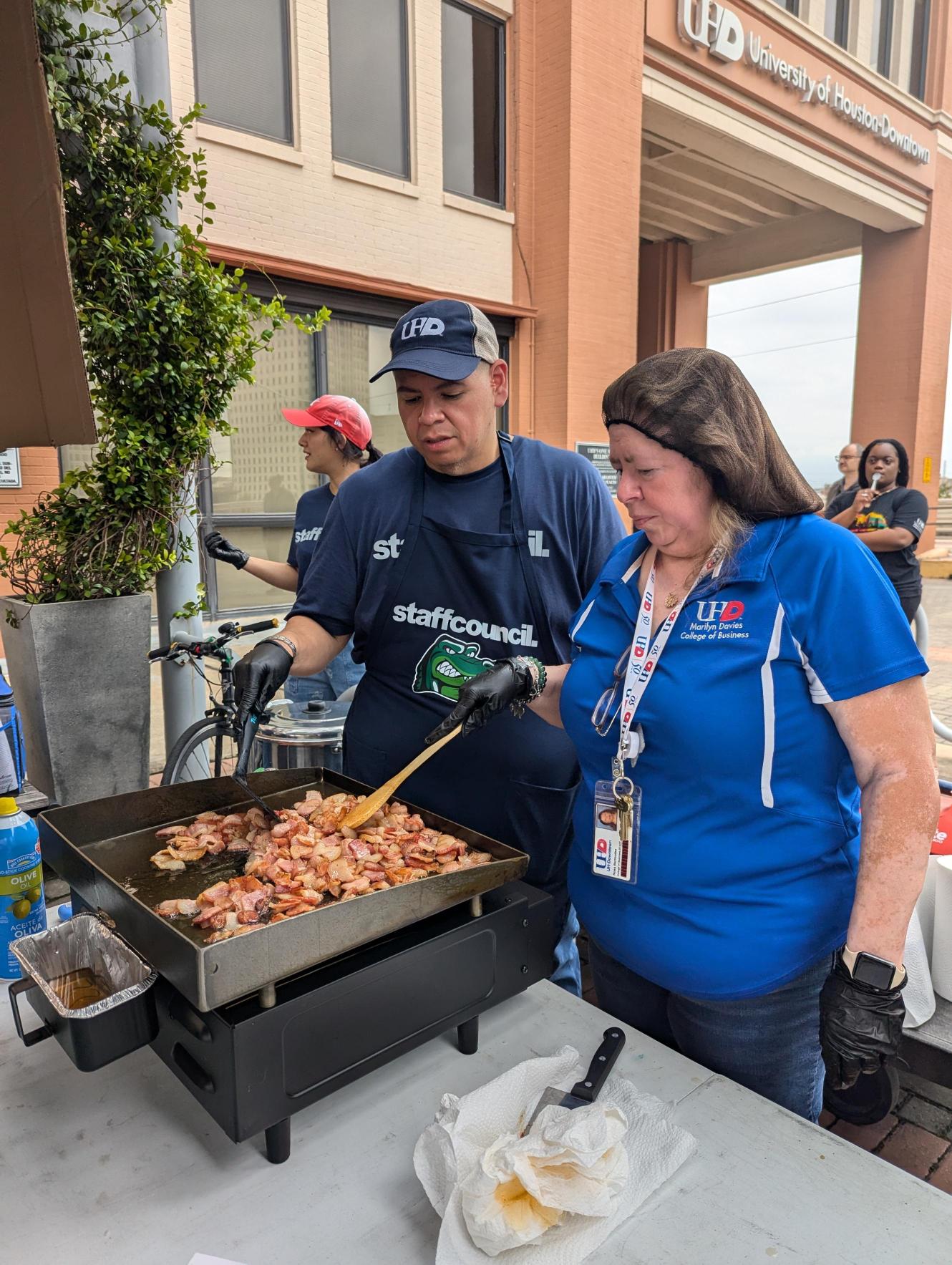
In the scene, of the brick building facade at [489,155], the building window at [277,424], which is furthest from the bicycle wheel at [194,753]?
the building window at [277,424]

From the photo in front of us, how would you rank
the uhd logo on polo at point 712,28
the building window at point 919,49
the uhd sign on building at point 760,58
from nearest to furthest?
the uhd logo on polo at point 712,28 < the uhd sign on building at point 760,58 < the building window at point 919,49

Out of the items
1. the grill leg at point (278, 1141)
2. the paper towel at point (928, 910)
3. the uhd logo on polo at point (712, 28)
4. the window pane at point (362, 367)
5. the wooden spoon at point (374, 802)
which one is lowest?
the paper towel at point (928, 910)

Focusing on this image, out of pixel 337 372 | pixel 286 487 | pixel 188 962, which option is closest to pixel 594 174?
pixel 337 372

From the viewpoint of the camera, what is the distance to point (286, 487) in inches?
357

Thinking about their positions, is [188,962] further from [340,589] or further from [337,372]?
[337,372]

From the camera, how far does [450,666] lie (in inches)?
82.0

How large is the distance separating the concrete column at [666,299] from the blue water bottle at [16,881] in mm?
15765


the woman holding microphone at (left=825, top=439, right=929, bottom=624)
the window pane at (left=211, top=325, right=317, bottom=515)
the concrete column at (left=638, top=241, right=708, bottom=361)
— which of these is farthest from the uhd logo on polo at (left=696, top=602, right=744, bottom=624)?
the concrete column at (left=638, top=241, right=708, bottom=361)

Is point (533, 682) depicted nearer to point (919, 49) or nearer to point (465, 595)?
point (465, 595)

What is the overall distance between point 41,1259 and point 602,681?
3.89ft

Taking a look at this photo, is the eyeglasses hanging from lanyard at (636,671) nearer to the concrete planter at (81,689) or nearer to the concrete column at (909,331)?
the concrete planter at (81,689)

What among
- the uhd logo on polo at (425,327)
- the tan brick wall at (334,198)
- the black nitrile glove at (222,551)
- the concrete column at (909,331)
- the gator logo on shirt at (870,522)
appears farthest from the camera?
the concrete column at (909,331)

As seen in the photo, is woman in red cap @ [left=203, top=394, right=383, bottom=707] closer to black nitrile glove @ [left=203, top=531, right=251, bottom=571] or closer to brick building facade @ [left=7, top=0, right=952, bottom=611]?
black nitrile glove @ [left=203, top=531, right=251, bottom=571]

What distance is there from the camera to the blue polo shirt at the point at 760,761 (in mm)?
1372
